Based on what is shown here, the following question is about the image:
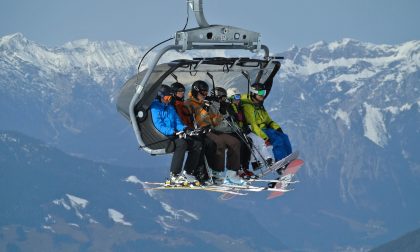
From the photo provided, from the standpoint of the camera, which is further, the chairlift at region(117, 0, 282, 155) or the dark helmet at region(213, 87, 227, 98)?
the dark helmet at region(213, 87, 227, 98)

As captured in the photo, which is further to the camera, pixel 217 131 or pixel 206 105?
pixel 217 131

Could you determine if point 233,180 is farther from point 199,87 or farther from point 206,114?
point 199,87

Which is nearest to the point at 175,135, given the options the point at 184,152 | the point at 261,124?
the point at 184,152

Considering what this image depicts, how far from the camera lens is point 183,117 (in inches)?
1067

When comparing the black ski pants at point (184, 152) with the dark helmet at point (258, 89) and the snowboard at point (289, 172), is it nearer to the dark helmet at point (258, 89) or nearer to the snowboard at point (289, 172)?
the dark helmet at point (258, 89)

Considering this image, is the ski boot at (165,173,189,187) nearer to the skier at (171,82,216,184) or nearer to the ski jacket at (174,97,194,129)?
the skier at (171,82,216,184)

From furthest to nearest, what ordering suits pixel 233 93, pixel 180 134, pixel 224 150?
pixel 233 93
pixel 224 150
pixel 180 134

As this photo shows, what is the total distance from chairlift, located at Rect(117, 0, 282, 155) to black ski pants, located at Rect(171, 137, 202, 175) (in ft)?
0.80

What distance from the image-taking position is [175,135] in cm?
2653

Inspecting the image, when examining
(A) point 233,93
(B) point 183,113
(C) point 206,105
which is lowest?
(B) point 183,113

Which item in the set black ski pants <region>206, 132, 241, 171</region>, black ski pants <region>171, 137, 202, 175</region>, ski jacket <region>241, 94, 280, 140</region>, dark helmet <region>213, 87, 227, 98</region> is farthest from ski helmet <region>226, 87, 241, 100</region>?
black ski pants <region>171, 137, 202, 175</region>

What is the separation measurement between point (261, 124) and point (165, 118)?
3.63 m

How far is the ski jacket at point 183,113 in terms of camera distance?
27.0m

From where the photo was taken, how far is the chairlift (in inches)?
870
